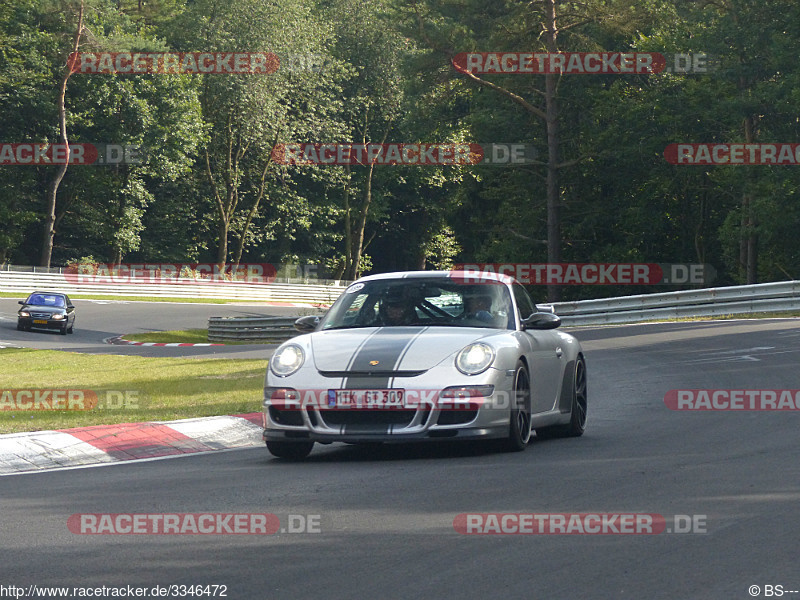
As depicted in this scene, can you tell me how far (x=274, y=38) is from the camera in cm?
6788

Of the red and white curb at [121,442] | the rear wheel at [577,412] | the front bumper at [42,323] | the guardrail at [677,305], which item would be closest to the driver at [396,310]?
the rear wheel at [577,412]

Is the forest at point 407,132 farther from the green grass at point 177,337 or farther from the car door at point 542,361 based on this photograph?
the car door at point 542,361

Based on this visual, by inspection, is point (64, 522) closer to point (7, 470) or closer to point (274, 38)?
point (7, 470)

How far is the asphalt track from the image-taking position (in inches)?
205

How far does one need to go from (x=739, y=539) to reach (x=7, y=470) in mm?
5800

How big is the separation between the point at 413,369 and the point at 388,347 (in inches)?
13.5

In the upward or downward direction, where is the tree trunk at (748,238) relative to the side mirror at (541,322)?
upward

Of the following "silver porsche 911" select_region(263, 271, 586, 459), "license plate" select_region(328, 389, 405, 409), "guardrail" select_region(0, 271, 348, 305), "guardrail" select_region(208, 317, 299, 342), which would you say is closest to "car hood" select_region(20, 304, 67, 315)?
"guardrail" select_region(208, 317, 299, 342)

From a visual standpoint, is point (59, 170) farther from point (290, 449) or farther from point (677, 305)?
point (290, 449)

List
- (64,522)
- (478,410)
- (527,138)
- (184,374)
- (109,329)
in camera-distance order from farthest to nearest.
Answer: (527,138) → (109,329) → (184,374) → (478,410) → (64,522)

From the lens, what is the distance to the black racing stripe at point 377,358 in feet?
28.9

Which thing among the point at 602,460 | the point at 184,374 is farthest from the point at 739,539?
the point at 184,374

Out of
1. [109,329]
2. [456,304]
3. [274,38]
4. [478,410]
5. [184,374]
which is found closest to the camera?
[478,410]

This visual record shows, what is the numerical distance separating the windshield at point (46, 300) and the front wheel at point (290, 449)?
26.7 meters
